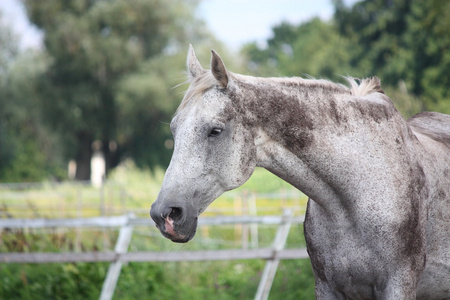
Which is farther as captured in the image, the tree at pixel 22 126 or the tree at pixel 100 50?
the tree at pixel 22 126

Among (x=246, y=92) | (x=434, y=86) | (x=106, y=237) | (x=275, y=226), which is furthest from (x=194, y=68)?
(x=434, y=86)

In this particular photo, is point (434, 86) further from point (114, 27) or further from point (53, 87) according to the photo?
point (53, 87)

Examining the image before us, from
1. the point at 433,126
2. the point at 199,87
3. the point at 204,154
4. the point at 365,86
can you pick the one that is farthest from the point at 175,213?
the point at 433,126

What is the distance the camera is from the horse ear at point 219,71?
2.73m

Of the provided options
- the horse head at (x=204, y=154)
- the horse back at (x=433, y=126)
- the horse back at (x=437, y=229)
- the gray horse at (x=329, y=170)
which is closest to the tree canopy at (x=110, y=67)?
the horse back at (x=433, y=126)

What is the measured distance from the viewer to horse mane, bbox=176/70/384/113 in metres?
2.82

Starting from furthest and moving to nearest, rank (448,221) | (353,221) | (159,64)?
1. (159,64)
2. (448,221)
3. (353,221)

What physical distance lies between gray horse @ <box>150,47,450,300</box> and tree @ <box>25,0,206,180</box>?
2803 centimetres

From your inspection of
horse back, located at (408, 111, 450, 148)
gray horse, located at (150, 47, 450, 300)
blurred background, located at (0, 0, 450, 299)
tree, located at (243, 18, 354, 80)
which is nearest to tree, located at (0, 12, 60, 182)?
blurred background, located at (0, 0, 450, 299)

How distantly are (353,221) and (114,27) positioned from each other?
1200 inches

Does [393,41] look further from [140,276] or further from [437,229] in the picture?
[437,229]

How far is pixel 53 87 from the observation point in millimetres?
32500

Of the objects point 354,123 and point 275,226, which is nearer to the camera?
point 354,123

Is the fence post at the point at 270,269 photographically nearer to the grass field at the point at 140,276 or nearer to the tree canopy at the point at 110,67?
the grass field at the point at 140,276
